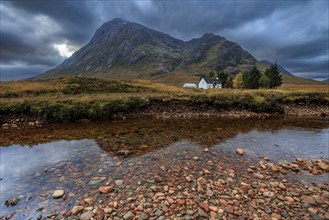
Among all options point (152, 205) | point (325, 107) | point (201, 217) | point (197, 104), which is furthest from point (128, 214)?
point (325, 107)

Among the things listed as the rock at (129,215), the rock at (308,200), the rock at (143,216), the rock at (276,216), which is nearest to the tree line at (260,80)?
the rock at (308,200)

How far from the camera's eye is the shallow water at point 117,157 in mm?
6684

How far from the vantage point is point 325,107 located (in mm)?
30500

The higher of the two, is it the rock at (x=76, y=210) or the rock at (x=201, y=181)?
the rock at (x=201, y=181)

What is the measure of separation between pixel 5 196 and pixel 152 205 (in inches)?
212

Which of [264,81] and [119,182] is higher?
[264,81]

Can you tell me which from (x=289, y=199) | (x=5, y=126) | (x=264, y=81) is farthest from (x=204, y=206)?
(x=264, y=81)

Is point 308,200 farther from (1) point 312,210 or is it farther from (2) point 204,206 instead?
(2) point 204,206

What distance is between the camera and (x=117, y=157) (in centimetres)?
959

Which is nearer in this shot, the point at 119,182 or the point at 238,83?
the point at 119,182

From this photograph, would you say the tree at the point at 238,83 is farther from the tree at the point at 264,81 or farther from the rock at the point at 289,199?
the rock at the point at 289,199

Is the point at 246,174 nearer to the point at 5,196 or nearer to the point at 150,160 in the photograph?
the point at 150,160

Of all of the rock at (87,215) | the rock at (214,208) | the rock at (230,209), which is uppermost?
the rock at (230,209)

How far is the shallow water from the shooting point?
21.9 feet
